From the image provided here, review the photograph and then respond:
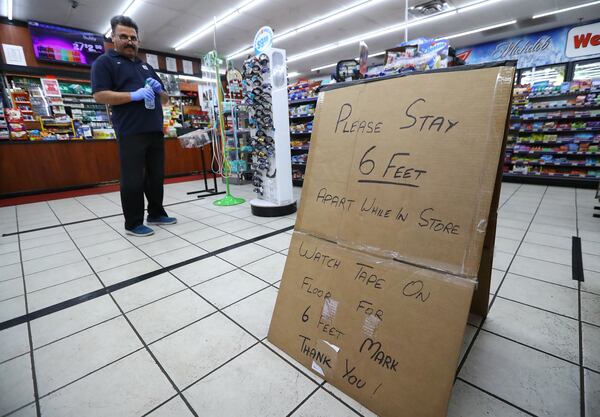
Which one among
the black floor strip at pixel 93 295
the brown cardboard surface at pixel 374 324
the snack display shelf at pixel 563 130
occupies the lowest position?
the black floor strip at pixel 93 295

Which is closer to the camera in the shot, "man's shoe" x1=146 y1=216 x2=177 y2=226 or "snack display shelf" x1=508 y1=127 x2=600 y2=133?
"man's shoe" x1=146 y1=216 x2=177 y2=226

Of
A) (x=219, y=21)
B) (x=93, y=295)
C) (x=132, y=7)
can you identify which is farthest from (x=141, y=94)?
(x=219, y=21)

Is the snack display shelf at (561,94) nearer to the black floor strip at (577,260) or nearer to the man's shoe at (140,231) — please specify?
the black floor strip at (577,260)

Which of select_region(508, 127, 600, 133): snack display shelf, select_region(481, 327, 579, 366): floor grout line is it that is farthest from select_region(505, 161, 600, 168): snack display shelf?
select_region(481, 327, 579, 366): floor grout line

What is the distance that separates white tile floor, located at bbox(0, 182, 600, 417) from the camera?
3.04 ft

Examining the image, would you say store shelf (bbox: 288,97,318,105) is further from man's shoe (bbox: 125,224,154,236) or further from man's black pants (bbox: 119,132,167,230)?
man's shoe (bbox: 125,224,154,236)

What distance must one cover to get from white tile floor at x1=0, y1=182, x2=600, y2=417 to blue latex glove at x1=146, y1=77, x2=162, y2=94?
4.71ft

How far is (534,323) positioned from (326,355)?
1.04 m

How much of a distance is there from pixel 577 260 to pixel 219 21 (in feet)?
24.9

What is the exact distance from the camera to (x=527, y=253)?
79.1 inches

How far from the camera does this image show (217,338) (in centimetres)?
124

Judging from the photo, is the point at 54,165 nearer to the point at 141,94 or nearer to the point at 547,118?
the point at 141,94

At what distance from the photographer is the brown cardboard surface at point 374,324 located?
741 millimetres

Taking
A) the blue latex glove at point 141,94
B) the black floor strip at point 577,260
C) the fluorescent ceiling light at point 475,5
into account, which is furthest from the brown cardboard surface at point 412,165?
the fluorescent ceiling light at point 475,5
